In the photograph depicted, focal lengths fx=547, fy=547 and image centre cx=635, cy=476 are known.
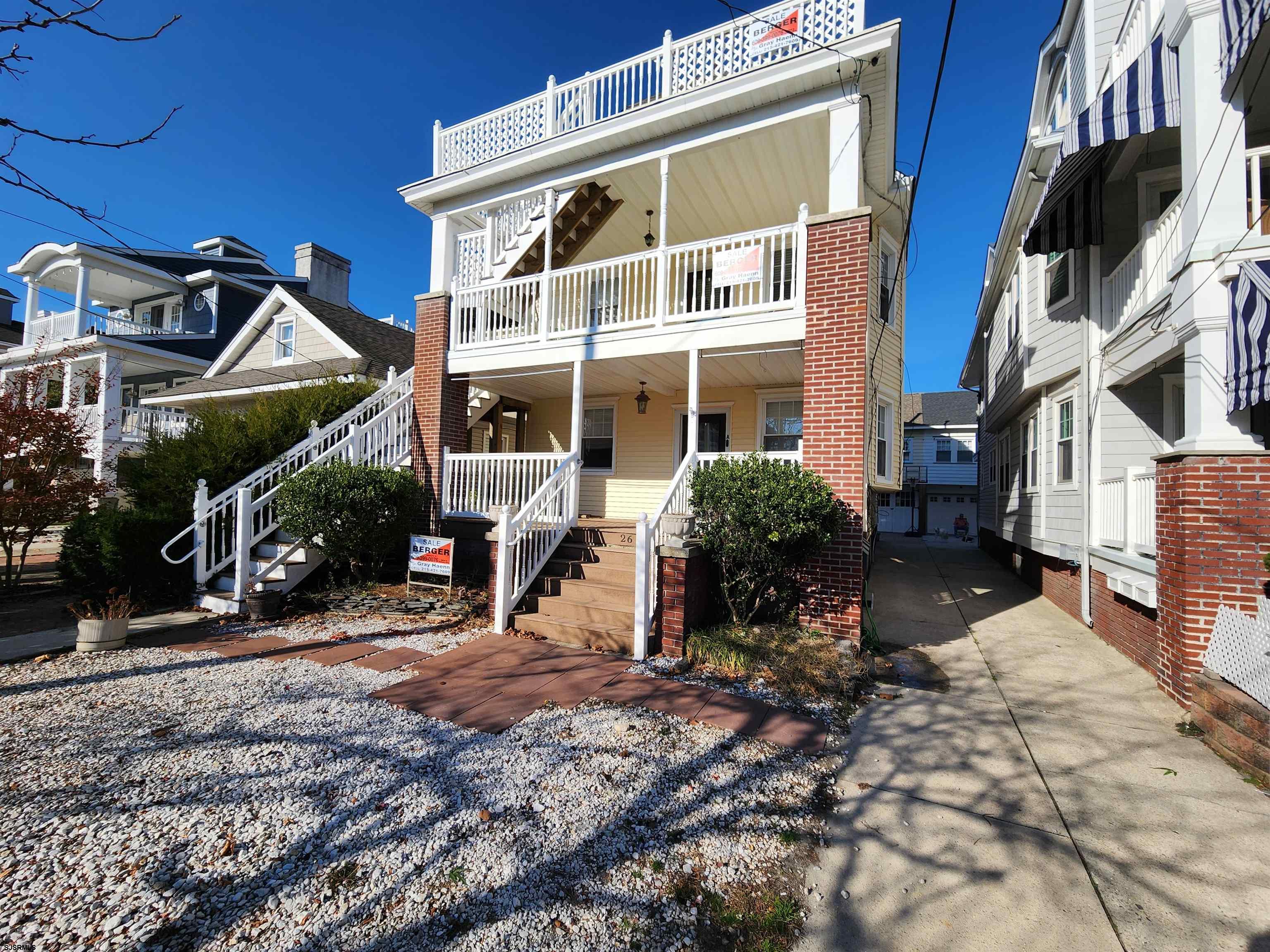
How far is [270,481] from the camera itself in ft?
27.4

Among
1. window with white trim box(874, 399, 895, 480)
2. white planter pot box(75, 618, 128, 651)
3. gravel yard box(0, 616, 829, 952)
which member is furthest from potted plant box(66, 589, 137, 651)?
window with white trim box(874, 399, 895, 480)

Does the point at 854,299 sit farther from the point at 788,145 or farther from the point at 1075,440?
the point at 1075,440

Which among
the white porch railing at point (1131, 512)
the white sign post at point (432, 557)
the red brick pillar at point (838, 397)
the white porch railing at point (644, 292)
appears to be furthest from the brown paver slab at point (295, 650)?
the white porch railing at point (1131, 512)

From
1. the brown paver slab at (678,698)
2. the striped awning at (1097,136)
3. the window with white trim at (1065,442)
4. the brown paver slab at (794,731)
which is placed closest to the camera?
the brown paver slab at (794,731)

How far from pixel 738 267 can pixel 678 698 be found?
527 centimetres

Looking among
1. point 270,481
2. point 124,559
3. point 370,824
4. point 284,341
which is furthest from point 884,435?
point 284,341

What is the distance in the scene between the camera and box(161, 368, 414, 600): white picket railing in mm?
7297

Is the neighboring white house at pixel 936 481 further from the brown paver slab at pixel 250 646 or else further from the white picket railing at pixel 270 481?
the brown paver slab at pixel 250 646

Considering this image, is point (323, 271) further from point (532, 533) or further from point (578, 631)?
point (578, 631)

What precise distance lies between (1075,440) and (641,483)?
6.68m

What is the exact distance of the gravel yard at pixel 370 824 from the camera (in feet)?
7.13

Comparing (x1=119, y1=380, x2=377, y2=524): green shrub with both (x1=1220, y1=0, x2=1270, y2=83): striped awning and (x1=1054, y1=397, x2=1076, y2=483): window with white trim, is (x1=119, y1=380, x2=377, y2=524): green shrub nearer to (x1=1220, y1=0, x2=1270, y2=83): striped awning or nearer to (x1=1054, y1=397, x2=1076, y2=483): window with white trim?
(x1=1220, y1=0, x2=1270, y2=83): striped awning

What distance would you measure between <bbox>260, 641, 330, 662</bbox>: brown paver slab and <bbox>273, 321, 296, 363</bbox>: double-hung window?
11.1 m

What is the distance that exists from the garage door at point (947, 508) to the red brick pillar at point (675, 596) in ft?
85.6
